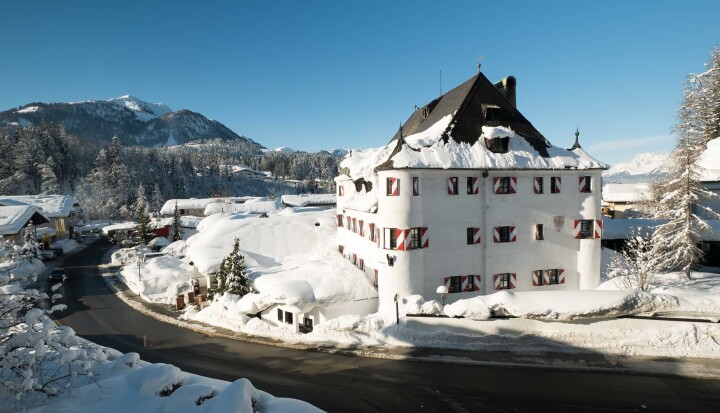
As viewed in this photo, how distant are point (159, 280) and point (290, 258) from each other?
1160 cm

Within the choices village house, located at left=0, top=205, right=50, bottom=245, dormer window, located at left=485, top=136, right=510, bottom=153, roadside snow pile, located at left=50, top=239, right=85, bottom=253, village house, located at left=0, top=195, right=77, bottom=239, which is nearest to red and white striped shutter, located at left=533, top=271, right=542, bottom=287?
dormer window, located at left=485, top=136, right=510, bottom=153

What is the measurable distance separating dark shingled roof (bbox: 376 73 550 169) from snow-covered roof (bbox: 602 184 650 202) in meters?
43.2

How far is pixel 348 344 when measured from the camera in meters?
20.4

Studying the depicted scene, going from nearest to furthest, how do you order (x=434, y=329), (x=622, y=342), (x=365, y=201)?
(x=622, y=342), (x=434, y=329), (x=365, y=201)

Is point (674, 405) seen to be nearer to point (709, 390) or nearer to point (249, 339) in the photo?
point (709, 390)

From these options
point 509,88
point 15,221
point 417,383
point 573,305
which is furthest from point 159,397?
point 15,221

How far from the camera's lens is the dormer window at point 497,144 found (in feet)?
79.0

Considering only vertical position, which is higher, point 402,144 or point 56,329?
point 402,144

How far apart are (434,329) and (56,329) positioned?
16.3 meters

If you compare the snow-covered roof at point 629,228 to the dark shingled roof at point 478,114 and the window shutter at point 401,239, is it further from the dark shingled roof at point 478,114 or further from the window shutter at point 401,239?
the window shutter at point 401,239

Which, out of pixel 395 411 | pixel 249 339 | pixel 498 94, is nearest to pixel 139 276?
pixel 249 339

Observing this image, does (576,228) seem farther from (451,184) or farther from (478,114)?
(478,114)

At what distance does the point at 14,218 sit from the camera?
46.6m

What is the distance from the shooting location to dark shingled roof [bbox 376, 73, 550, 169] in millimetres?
24750
